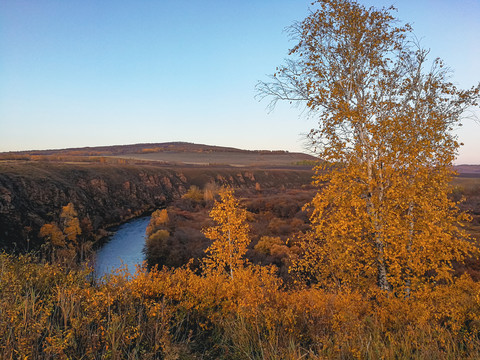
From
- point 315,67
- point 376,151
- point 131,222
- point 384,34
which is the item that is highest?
point 384,34

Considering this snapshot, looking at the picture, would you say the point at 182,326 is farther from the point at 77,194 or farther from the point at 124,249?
the point at 77,194

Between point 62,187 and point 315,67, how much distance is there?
49.5 m

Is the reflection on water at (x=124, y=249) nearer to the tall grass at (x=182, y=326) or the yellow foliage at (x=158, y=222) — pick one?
the yellow foliage at (x=158, y=222)

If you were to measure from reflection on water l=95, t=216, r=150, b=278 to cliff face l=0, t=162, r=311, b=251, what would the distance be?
290 centimetres

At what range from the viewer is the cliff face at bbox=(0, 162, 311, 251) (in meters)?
31.7

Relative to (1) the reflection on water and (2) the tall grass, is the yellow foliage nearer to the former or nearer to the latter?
(1) the reflection on water

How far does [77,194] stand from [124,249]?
23703 mm

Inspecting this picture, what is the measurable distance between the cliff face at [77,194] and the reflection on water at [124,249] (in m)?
2.90

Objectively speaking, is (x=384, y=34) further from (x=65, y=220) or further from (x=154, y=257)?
(x=65, y=220)

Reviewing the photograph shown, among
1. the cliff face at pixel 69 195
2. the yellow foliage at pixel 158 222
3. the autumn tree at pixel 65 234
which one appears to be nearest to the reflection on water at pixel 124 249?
the yellow foliage at pixel 158 222

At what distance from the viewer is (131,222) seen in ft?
144

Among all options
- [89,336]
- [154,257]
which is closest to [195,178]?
[154,257]

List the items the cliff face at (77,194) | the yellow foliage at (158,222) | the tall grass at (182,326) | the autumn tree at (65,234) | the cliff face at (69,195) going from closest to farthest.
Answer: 1. the tall grass at (182,326)
2. the autumn tree at (65,234)
3. the cliff face at (69,195)
4. the cliff face at (77,194)
5. the yellow foliage at (158,222)

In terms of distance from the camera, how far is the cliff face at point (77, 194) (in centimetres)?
3166
